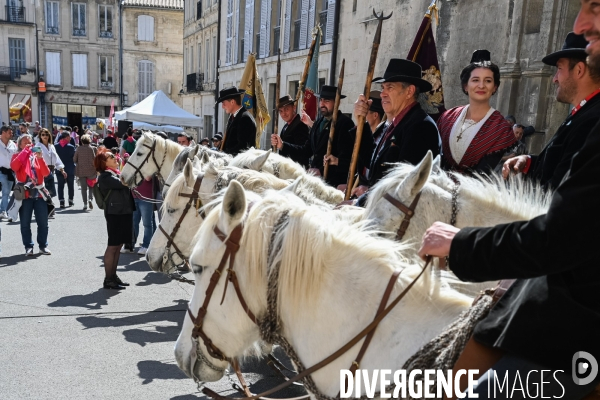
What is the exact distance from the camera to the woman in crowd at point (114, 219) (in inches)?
296

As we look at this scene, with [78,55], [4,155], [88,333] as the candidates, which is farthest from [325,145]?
[78,55]

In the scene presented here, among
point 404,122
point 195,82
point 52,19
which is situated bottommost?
point 404,122

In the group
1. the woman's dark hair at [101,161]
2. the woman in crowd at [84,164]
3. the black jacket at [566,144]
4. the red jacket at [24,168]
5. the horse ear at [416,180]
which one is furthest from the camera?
the woman in crowd at [84,164]

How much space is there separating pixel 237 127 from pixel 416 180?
555cm

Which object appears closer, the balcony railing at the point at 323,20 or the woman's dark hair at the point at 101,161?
the woman's dark hair at the point at 101,161

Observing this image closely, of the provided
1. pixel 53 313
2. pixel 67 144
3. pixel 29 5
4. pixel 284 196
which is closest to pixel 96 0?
pixel 29 5

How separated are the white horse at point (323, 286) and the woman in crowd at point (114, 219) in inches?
231

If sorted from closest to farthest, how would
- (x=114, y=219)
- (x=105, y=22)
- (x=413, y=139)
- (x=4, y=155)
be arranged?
(x=413, y=139), (x=114, y=219), (x=4, y=155), (x=105, y=22)

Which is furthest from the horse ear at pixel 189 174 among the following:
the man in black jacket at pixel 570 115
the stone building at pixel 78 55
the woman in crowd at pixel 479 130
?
the stone building at pixel 78 55

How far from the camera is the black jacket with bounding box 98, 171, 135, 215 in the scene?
7688mm

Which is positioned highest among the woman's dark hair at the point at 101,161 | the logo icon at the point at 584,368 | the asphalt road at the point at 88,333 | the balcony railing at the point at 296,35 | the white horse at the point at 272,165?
the balcony railing at the point at 296,35

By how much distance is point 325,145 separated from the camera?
6539 millimetres

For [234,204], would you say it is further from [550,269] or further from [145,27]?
[145,27]

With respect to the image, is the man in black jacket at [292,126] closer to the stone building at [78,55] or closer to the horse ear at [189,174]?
the horse ear at [189,174]
